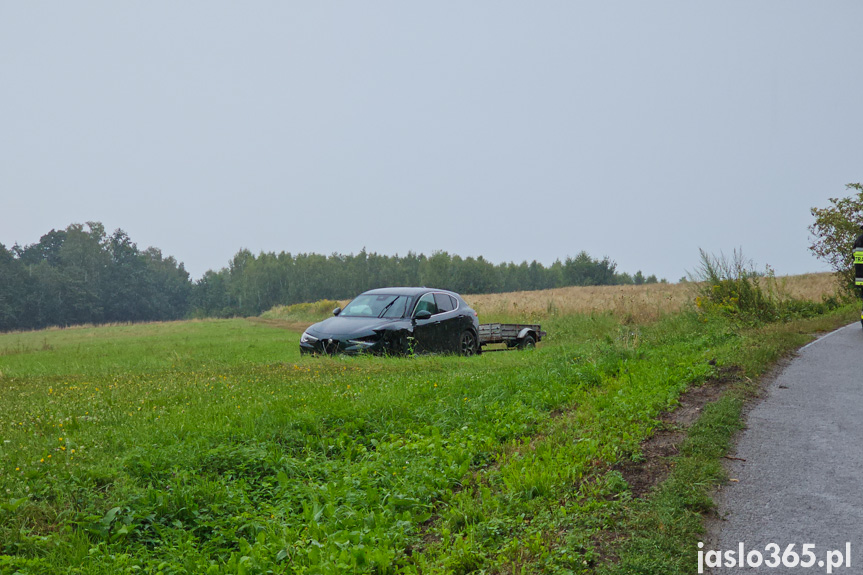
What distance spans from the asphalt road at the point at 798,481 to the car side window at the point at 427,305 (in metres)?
7.45

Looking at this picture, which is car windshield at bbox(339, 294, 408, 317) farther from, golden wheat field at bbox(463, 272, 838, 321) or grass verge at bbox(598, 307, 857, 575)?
golden wheat field at bbox(463, 272, 838, 321)

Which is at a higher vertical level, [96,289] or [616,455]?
[96,289]

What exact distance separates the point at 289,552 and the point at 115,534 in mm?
1362

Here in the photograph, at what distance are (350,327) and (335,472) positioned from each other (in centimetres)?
762

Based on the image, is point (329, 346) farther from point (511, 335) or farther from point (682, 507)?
point (682, 507)

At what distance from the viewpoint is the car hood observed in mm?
13018

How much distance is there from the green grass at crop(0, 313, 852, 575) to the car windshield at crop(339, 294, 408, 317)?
4635 mm

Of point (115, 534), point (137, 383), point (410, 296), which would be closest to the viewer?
point (115, 534)

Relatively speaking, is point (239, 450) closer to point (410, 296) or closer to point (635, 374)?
point (635, 374)

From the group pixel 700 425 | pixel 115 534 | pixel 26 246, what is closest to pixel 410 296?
pixel 700 425

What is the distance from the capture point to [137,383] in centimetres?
962

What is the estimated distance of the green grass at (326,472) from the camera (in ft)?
13.8

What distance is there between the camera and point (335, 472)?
5.79 metres

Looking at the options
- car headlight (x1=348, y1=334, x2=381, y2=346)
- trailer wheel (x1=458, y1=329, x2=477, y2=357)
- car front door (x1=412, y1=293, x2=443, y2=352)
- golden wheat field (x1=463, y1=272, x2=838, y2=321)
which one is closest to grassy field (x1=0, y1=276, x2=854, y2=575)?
car headlight (x1=348, y1=334, x2=381, y2=346)
